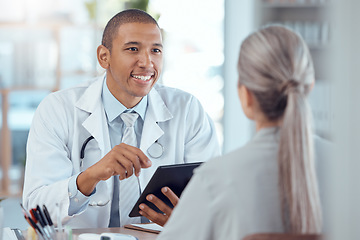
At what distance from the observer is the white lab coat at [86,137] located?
175cm

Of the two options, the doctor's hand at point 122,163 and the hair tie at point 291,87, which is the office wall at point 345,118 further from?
the doctor's hand at point 122,163

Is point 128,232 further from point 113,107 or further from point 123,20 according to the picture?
point 123,20

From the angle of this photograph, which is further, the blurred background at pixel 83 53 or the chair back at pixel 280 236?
the blurred background at pixel 83 53

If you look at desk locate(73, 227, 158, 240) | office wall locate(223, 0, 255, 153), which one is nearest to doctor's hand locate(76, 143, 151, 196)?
desk locate(73, 227, 158, 240)

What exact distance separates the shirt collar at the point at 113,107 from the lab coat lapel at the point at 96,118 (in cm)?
2

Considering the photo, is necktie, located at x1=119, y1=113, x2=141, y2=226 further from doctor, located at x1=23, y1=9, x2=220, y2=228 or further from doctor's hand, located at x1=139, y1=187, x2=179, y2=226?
doctor's hand, located at x1=139, y1=187, x2=179, y2=226

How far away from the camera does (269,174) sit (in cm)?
98

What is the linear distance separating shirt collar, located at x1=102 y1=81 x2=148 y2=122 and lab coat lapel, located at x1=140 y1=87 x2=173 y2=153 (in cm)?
3

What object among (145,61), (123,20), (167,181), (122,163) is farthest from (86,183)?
(123,20)

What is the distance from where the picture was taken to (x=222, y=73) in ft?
16.0

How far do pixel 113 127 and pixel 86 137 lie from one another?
116 millimetres

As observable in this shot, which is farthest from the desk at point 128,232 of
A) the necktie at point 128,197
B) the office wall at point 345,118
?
the office wall at point 345,118

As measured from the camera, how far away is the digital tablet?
1.40 metres

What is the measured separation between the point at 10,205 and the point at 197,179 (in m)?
3.94
